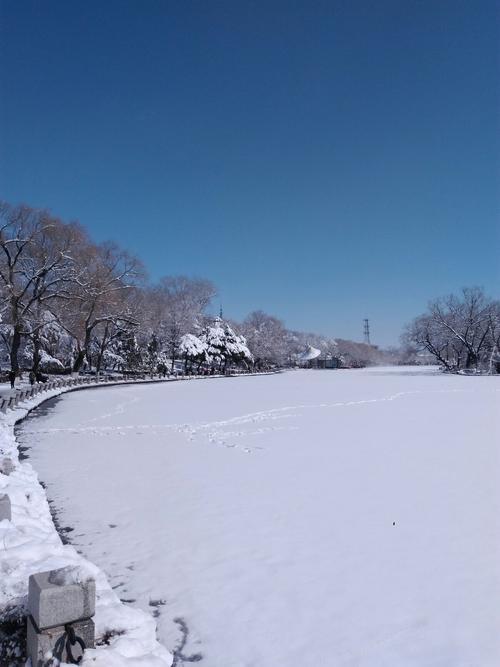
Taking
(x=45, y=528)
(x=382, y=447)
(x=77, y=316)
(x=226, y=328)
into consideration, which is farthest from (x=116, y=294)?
(x=45, y=528)

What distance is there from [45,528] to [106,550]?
721 mm

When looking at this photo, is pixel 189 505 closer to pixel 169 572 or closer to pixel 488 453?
pixel 169 572

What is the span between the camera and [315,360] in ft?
379

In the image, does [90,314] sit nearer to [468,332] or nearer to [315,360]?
[468,332]

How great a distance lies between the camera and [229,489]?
24.5ft

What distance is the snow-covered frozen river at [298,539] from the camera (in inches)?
140

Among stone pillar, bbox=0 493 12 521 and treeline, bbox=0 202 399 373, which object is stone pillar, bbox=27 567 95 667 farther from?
treeline, bbox=0 202 399 373

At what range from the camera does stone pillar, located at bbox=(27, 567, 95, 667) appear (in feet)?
9.60

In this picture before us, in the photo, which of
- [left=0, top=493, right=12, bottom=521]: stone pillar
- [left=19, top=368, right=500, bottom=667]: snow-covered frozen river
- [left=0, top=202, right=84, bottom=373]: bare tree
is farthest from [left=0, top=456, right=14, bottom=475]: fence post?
[left=0, top=202, right=84, bottom=373]: bare tree

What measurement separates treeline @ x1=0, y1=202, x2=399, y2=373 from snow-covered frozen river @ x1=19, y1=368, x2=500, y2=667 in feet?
73.8

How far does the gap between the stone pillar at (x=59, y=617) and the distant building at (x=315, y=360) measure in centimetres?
10967

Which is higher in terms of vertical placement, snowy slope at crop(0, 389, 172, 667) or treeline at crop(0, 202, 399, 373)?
treeline at crop(0, 202, 399, 373)

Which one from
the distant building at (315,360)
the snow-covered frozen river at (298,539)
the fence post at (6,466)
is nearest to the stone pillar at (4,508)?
the snow-covered frozen river at (298,539)

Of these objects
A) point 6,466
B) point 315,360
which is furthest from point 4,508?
point 315,360
